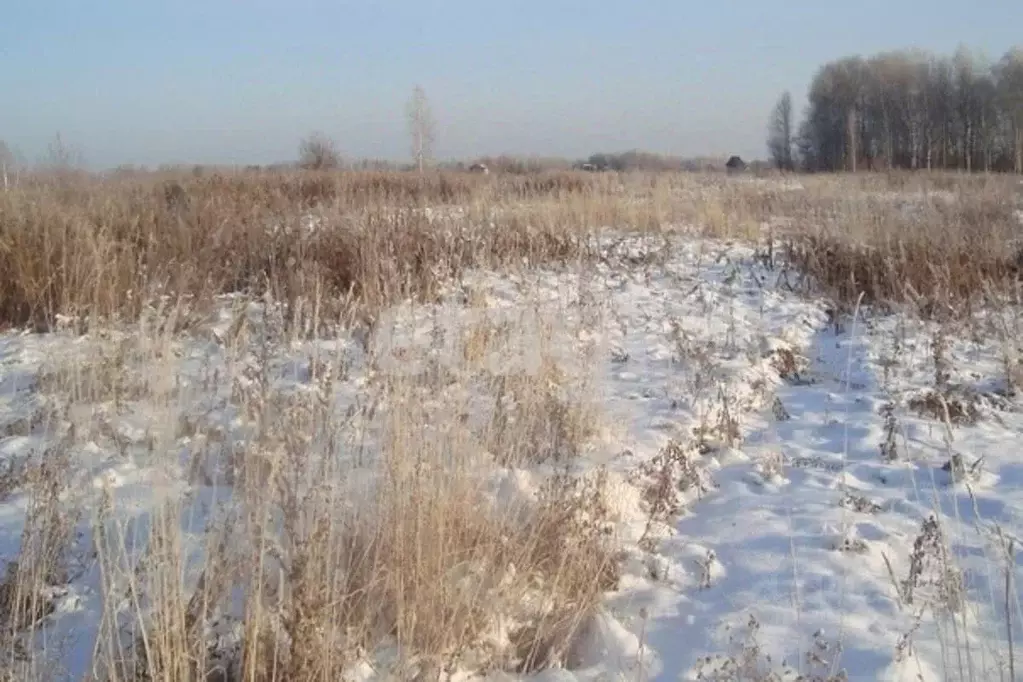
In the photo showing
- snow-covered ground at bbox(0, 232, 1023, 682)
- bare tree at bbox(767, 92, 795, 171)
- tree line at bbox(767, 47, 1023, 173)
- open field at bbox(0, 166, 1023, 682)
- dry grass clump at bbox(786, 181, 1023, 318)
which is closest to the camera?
open field at bbox(0, 166, 1023, 682)

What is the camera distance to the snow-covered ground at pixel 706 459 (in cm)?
249

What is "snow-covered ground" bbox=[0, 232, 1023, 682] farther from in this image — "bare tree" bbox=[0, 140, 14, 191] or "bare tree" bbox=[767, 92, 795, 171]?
"bare tree" bbox=[767, 92, 795, 171]

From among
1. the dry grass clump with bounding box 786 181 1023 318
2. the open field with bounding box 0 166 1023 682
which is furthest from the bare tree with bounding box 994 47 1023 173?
the open field with bounding box 0 166 1023 682

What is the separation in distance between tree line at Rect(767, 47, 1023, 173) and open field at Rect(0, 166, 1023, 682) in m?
11.9

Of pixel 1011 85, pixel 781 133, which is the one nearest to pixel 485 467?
pixel 1011 85

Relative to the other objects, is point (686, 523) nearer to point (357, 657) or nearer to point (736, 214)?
point (357, 657)

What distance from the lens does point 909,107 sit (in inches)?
1088

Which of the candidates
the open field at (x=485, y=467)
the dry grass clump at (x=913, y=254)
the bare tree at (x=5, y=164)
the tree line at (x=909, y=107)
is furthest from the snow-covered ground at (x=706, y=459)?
the tree line at (x=909, y=107)

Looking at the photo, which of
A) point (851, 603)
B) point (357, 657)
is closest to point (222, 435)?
point (357, 657)

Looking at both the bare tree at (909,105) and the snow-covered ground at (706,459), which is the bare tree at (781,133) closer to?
the bare tree at (909,105)

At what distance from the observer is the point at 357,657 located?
2215 millimetres

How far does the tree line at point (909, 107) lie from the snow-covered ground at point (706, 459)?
12080 mm

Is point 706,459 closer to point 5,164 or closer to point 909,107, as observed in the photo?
point 5,164

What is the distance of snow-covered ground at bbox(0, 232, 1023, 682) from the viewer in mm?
2494
